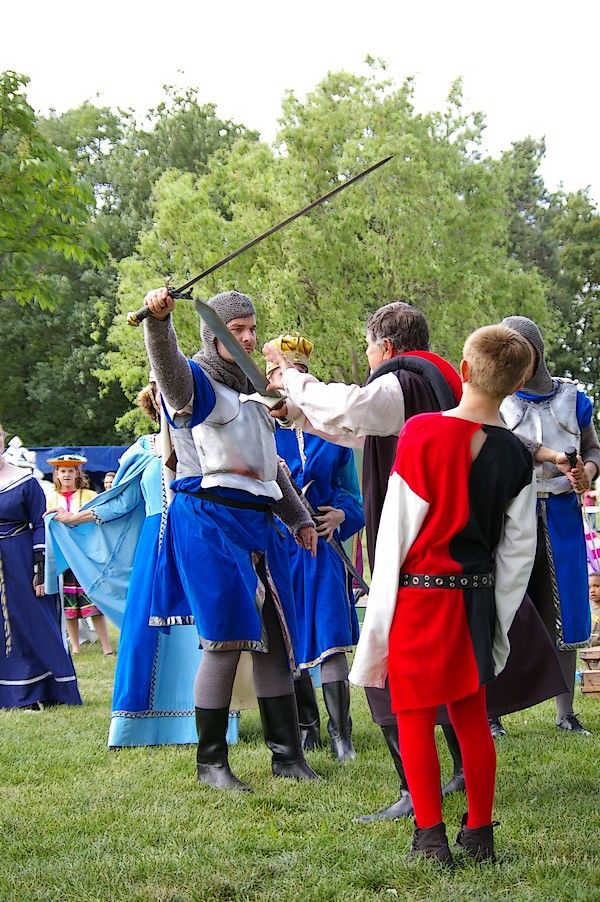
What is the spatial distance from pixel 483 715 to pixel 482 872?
442 mm

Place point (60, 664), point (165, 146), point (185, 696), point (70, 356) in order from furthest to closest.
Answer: point (165, 146) → point (70, 356) → point (60, 664) → point (185, 696)

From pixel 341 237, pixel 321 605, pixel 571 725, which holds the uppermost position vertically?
pixel 341 237

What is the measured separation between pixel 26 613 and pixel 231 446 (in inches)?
141

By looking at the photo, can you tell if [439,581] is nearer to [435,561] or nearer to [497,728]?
[435,561]

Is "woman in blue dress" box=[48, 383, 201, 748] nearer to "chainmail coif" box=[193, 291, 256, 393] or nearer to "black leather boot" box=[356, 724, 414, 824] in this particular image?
"chainmail coif" box=[193, 291, 256, 393]

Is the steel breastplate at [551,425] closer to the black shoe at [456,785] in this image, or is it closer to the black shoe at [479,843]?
the black shoe at [456,785]

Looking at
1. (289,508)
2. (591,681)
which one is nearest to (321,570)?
(289,508)

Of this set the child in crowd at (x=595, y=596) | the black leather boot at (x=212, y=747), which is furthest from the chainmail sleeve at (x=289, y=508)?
the child in crowd at (x=595, y=596)

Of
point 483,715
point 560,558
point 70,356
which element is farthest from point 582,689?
point 70,356

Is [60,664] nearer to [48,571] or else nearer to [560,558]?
[48,571]

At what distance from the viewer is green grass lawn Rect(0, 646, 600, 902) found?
326 cm

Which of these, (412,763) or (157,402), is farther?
(157,402)

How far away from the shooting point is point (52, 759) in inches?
216

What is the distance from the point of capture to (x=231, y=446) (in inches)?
183
